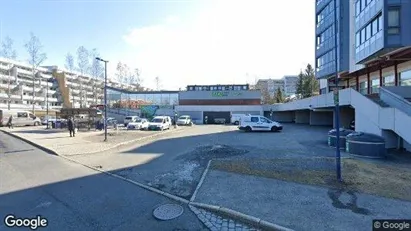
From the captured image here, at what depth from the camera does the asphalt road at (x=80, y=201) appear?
5289 millimetres

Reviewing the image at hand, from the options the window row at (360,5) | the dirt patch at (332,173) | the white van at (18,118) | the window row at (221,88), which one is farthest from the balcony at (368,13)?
the white van at (18,118)

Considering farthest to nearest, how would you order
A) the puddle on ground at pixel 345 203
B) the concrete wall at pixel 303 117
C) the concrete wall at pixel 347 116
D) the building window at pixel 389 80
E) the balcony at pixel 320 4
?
the concrete wall at pixel 303 117 → the balcony at pixel 320 4 → the concrete wall at pixel 347 116 → the building window at pixel 389 80 → the puddle on ground at pixel 345 203

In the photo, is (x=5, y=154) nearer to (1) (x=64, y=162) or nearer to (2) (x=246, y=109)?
(1) (x=64, y=162)

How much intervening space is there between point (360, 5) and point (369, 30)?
3.38m

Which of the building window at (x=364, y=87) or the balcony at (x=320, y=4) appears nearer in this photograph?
the building window at (x=364, y=87)

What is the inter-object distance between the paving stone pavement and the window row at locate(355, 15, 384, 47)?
1874cm

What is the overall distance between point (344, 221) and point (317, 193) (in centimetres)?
169

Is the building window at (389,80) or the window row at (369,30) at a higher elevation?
the window row at (369,30)

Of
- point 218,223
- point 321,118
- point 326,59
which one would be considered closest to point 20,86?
point 321,118

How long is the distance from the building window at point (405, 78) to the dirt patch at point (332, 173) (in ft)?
42.6

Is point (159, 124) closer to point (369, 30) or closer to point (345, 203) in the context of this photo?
point (369, 30)

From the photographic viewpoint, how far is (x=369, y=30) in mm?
20656

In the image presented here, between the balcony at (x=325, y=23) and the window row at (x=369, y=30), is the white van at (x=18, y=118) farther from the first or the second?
the window row at (x=369, y=30)

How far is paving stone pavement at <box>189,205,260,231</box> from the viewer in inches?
203
